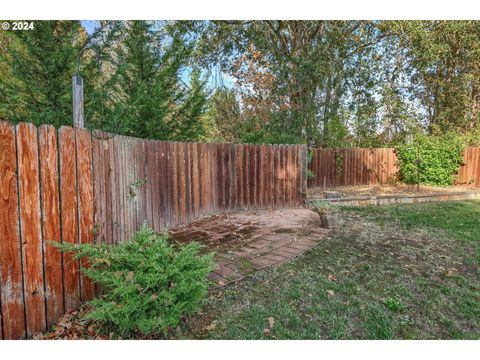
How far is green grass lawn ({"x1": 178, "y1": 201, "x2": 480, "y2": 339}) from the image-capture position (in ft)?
7.13

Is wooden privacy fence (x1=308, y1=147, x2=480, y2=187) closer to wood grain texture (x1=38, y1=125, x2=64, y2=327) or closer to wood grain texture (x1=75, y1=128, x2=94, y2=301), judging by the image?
wood grain texture (x1=75, y1=128, x2=94, y2=301)

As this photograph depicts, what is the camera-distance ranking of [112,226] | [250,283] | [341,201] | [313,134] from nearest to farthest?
[250,283], [112,226], [341,201], [313,134]

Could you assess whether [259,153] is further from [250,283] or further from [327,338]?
[327,338]

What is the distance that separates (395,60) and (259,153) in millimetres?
9954

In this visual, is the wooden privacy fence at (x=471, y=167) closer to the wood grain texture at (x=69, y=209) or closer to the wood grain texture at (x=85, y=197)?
the wood grain texture at (x=85, y=197)

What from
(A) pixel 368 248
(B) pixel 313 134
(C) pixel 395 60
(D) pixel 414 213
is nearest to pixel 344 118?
(B) pixel 313 134

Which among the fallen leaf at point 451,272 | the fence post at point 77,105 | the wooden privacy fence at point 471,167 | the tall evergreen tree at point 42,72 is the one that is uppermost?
the tall evergreen tree at point 42,72

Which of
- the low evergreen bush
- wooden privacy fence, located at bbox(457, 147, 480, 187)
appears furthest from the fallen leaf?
wooden privacy fence, located at bbox(457, 147, 480, 187)

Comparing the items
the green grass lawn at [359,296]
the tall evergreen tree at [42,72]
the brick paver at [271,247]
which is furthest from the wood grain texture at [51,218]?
the tall evergreen tree at [42,72]

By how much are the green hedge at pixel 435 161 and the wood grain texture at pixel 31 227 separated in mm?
10909

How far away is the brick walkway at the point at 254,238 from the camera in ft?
10.2

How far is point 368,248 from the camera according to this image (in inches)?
152

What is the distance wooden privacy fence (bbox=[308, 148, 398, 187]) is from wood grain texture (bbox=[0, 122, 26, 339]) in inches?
353

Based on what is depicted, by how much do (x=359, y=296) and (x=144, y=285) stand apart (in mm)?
1877
